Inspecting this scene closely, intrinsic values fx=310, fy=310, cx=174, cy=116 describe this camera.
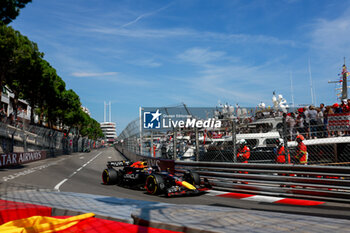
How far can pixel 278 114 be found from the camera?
16594 mm

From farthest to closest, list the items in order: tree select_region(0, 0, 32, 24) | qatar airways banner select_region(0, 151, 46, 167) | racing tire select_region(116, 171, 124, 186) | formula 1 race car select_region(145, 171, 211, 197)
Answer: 1. qatar airways banner select_region(0, 151, 46, 167)
2. tree select_region(0, 0, 32, 24)
3. racing tire select_region(116, 171, 124, 186)
4. formula 1 race car select_region(145, 171, 211, 197)

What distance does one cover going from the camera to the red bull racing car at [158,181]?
738 cm

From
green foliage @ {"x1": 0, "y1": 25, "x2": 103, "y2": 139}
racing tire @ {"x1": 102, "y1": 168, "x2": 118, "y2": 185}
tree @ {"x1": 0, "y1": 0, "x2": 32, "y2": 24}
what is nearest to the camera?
racing tire @ {"x1": 102, "y1": 168, "x2": 118, "y2": 185}

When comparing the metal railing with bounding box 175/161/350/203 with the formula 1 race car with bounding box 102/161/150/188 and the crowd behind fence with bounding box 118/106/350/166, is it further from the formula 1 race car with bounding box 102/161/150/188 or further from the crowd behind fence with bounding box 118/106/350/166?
the formula 1 race car with bounding box 102/161/150/188

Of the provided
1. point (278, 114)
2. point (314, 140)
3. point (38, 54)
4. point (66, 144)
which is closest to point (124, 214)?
point (314, 140)

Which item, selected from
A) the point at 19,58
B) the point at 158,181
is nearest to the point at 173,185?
the point at 158,181

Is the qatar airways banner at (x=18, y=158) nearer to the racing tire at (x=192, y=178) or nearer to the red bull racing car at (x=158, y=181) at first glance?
the red bull racing car at (x=158, y=181)

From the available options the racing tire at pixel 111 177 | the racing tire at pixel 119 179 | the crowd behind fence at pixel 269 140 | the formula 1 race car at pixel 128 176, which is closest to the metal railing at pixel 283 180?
the crowd behind fence at pixel 269 140

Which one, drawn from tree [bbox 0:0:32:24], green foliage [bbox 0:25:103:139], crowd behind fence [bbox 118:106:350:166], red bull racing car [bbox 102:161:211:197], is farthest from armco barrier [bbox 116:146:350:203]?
green foliage [bbox 0:25:103:139]

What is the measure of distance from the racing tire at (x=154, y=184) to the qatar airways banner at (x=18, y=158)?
12.2 m

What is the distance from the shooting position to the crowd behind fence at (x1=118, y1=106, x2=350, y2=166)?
805 cm

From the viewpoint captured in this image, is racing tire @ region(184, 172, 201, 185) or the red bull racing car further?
racing tire @ region(184, 172, 201, 185)

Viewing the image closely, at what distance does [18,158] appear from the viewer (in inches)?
755

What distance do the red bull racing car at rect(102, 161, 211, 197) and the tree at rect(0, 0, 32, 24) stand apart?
1065 centimetres
